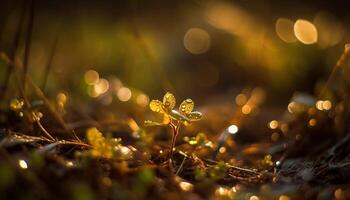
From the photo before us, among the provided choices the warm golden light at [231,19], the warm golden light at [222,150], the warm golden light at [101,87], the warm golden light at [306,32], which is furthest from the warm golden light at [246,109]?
the warm golden light at [231,19]

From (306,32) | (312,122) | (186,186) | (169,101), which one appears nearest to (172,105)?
(169,101)

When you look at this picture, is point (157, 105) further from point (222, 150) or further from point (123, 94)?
point (123, 94)

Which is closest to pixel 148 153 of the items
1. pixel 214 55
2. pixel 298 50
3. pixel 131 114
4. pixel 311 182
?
pixel 311 182

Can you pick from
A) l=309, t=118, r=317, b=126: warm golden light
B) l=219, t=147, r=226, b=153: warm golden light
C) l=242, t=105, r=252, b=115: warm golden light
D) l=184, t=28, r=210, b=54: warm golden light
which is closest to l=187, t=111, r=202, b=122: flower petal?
l=219, t=147, r=226, b=153: warm golden light

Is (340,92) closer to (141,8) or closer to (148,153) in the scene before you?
(148,153)

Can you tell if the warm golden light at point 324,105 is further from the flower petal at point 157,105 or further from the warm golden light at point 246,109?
the flower petal at point 157,105

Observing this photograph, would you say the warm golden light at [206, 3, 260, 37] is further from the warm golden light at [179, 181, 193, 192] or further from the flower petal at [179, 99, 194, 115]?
the warm golden light at [179, 181, 193, 192]
